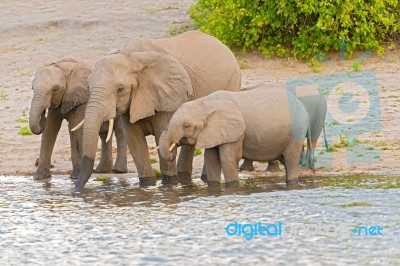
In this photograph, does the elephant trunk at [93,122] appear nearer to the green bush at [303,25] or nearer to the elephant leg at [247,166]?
the elephant leg at [247,166]

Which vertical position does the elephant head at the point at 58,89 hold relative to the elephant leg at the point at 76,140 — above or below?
above

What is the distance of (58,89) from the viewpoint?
40.5 ft

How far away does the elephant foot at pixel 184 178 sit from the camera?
12.0 metres

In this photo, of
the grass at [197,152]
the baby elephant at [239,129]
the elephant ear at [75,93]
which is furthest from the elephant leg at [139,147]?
the grass at [197,152]

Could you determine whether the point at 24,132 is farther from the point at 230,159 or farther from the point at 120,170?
the point at 230,159

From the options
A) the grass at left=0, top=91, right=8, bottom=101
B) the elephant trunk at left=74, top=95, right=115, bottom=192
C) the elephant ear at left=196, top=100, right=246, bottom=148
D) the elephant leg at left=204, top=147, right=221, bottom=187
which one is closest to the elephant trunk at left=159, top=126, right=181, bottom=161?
the elephant ear at left=196, top=100, right=246, bottom=148

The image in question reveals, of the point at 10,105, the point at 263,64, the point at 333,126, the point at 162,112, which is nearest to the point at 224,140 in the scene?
the point at 162,112

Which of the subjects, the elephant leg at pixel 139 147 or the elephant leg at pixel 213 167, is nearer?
the elephant leg at pixel 213 167

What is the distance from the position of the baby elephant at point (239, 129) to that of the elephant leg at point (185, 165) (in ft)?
2.30

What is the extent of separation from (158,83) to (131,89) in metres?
0.31

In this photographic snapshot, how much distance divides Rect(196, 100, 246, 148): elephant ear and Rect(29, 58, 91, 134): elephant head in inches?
71.2

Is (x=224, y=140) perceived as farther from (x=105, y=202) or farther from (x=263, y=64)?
(x=263, y=64)

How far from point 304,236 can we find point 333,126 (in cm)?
485

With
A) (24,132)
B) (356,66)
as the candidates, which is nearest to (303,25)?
(356,66)
